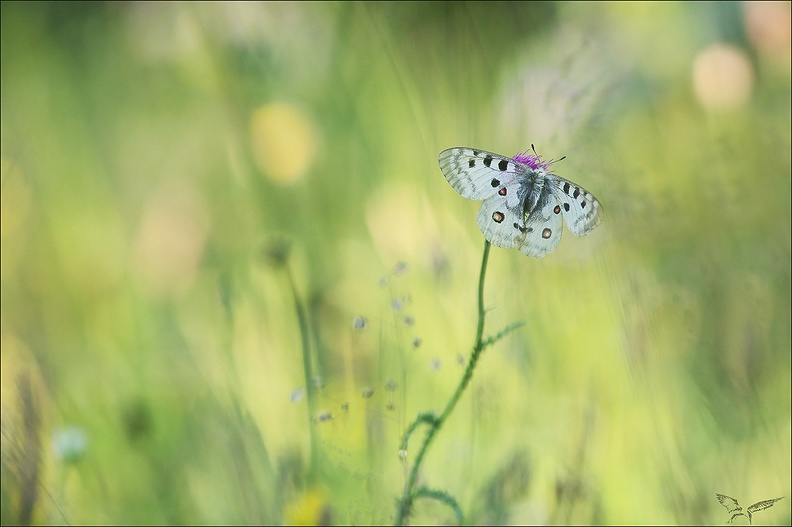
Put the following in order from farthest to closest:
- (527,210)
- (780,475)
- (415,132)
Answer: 1. (415,132)
2. (780,475)
3. (527,210)

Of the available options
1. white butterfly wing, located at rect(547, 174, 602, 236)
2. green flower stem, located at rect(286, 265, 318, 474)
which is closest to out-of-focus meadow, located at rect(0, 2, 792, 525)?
green flower stem, located at rect(286, 265, 318, 474)

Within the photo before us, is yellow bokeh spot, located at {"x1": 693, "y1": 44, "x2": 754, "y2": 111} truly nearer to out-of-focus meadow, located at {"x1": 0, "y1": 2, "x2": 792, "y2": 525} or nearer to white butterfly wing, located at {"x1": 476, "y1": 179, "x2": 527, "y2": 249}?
out-of-focus meadow, located at {"x1": 0, "y1": 2, "x2": 792, "y2": 525}

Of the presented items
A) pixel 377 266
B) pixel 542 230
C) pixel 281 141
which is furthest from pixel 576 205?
pixel 281 141

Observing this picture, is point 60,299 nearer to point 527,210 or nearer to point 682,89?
point 527,210

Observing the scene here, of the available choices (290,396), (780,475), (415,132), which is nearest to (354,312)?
(290,396)

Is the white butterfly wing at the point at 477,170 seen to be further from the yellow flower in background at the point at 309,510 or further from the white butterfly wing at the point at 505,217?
the yellow flower in background at the point at 309,510

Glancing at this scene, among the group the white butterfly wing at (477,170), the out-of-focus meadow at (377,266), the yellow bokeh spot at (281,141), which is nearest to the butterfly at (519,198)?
the white butterfly wing at (477,170)
